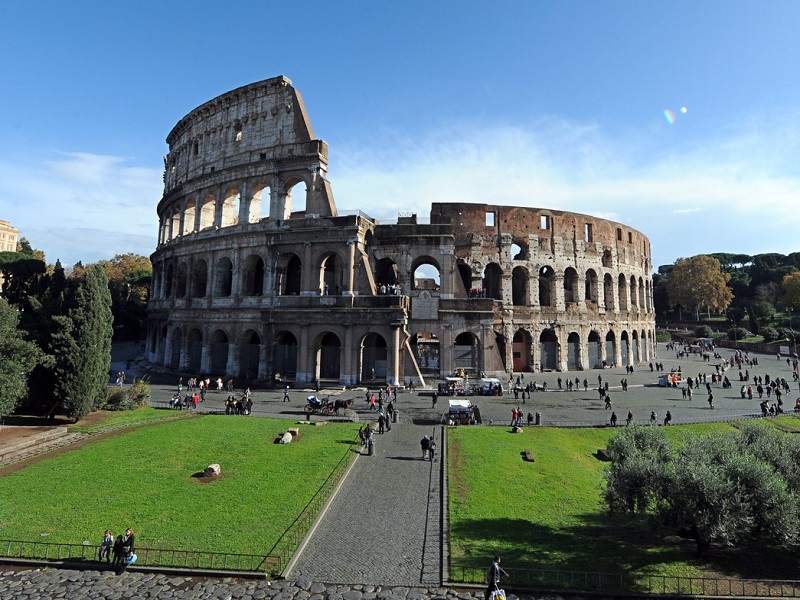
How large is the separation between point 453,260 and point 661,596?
2674 cm

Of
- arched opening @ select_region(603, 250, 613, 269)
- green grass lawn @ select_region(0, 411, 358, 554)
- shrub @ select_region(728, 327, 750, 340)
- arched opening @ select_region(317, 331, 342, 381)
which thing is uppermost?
arched opening @ select_region(603, 250, 613, 269)

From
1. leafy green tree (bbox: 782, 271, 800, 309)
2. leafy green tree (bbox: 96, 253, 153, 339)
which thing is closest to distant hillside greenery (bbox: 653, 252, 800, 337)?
leafy green tree (bbox: 782, 271, 800, 309)

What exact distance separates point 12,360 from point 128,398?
7126mm

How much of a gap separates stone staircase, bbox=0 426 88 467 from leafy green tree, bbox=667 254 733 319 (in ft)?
297

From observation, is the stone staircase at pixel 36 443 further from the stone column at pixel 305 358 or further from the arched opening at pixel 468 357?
the arched opening at pixel 468 357

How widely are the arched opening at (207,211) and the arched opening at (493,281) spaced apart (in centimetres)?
2474

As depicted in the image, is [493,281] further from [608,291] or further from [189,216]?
[189,216]

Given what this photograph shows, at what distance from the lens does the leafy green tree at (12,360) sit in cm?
1819

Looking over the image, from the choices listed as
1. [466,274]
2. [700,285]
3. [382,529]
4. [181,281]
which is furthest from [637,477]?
[700,285]

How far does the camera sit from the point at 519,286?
42719mm

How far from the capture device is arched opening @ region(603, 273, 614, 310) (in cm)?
4541

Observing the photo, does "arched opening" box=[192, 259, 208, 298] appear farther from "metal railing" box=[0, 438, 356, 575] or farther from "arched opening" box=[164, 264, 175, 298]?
"metal railing" box=[0, 438, 356, 575]

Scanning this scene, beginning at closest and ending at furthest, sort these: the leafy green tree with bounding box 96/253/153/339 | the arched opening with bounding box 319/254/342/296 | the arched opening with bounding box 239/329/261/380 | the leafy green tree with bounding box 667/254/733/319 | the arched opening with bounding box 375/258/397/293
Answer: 1. the arched opening with bounding box 239/329/261/380
2. the arched opening with bounding box 375/258/397/293
3. the arched opening with bounding box 319/254/342/296
4. the leafy green tree with bounding box 96/253/153/339
5. the leafy green tree with bounding box 667/254/733/319

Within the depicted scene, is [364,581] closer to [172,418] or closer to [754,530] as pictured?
[754,530]
